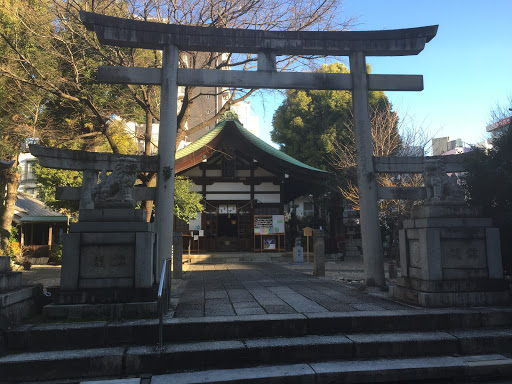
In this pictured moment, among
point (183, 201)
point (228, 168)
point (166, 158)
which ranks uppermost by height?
point (228, 168)

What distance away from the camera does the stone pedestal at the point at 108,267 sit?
4.54 metres

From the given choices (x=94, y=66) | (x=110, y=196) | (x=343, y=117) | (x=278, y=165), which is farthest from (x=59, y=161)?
(x=343, y=117)

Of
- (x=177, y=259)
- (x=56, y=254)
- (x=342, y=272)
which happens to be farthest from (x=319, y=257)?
(x=56, y=254)

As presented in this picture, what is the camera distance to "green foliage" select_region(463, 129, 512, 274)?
5648mm

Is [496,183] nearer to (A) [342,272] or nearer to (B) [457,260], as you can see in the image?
(B) [457,260]

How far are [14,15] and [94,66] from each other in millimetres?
2678

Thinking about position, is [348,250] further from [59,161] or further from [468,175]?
[59,161]

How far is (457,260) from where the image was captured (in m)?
5.12

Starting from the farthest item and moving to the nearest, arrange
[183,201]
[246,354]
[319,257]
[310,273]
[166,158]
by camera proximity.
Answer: [183,201]
[310,273]
[319,257]
[166,158]
[246,354]

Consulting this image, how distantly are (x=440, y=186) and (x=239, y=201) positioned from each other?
13.0 metres

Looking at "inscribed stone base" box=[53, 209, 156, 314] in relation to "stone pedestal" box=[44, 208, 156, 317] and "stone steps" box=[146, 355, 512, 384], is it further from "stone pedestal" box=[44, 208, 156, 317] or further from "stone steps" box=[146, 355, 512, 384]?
"stone steps" box=[146, 355, 512, 384]

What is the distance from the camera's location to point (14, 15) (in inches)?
401

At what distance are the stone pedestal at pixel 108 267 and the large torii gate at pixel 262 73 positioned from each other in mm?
1521

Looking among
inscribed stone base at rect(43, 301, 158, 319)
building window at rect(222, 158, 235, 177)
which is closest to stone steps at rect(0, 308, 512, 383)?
inscribed stone base at rect(43, 301, 158, 319)
